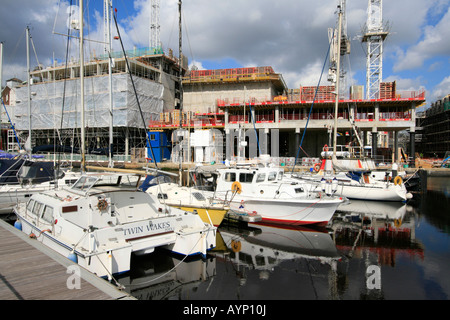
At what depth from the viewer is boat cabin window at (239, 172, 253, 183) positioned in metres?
15.8

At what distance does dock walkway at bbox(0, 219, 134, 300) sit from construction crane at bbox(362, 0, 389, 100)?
171 feet

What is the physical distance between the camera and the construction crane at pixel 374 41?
4944cm

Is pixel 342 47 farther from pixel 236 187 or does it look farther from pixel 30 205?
pixel 30 205

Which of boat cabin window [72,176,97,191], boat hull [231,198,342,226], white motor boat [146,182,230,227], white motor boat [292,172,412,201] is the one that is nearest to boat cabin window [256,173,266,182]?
boat hull [231,198,342,226]

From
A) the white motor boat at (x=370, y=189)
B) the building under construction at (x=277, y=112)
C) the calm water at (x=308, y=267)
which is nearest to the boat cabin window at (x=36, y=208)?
the calm water at (x=308, y=267)

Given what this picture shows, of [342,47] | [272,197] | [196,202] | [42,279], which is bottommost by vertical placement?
[42,279]

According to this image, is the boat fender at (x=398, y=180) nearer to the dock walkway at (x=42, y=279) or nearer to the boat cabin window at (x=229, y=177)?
the boat cabin window at (x=229, y=177)

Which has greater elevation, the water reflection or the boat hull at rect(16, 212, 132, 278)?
the boat hull at rect(16, 212, 132, 278)

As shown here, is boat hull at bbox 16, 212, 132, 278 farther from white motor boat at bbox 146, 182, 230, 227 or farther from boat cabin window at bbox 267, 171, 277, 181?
boat cabin window at bbox 267, 171, 277, 181

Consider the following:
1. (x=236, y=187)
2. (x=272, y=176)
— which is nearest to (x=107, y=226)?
(x=236, y=187)

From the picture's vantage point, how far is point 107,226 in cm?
861

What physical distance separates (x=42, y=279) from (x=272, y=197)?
10901mm

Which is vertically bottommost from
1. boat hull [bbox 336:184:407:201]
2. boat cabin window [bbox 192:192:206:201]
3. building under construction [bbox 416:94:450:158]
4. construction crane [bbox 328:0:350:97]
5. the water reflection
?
the water reflection
